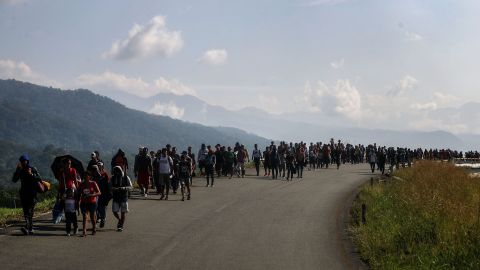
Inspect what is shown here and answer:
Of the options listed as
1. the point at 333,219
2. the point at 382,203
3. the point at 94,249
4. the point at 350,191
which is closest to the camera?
the point at 94,249

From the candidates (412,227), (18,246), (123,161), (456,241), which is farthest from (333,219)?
(18,246)

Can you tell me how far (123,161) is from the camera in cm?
1677

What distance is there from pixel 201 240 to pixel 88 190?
2890mm

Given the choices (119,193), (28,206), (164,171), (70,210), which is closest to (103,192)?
(119,193)

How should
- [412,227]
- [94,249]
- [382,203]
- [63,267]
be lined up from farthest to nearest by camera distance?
[382,203] < [412,227] < [94,249] < [63,267]

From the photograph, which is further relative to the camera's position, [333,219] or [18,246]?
[333,219]

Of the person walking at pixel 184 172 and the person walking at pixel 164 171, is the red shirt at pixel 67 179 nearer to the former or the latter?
the person walking at pixel 164 171

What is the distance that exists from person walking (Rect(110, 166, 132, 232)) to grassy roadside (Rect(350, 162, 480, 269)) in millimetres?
5578

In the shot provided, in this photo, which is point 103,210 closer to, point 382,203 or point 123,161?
point 123,161

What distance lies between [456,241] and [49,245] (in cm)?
836

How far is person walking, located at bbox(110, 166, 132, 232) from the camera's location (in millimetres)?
13266

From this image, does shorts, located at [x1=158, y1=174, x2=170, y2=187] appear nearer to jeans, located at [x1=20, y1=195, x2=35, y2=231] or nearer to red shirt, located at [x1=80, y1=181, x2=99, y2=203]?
red shirt, located at [x1=80, y1=181, x2=99, y2=203]

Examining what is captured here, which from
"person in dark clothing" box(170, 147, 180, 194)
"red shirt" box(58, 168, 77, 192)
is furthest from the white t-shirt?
"person in dark clothing" box(170, 147, 180, 194)

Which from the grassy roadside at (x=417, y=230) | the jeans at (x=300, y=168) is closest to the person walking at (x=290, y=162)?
the jeans at (x=300, y=168)
